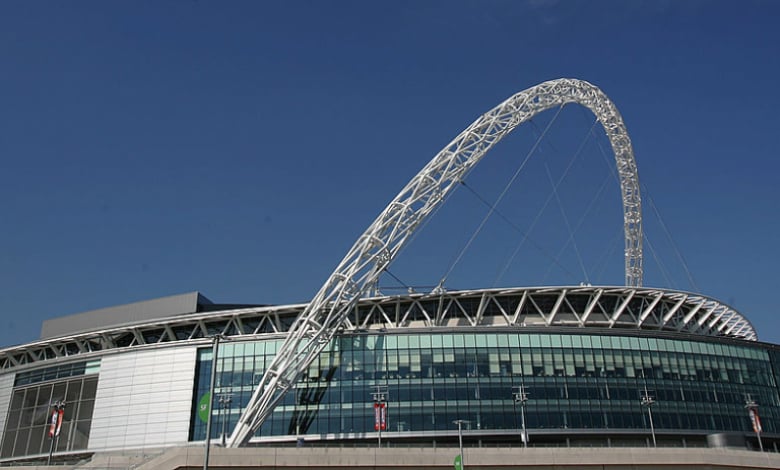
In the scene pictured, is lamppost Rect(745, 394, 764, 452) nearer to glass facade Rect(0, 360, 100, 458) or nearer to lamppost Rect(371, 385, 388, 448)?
lamppost Rect(371, 385, 388, 448)

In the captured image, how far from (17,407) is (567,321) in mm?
62114

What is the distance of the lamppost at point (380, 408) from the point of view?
56781mm

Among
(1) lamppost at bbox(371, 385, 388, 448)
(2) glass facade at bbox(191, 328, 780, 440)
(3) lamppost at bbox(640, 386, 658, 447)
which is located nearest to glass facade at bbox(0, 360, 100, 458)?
(2) glass facade at bbox(191, 328, 780, 440)

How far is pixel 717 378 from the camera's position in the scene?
69.6m

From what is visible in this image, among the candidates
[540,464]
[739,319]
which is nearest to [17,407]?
[540,464]

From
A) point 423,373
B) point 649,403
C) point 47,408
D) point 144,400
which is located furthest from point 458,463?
point 47,408

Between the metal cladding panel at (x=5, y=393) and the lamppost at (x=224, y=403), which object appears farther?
the metal cladding panel at (x=5, y=393)

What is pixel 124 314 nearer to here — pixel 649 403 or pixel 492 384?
pixel 492 384

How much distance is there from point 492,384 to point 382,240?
1726 centimetres

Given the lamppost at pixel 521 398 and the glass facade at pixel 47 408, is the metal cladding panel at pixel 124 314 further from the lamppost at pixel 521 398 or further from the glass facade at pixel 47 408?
the lamppost at pixel 521 398

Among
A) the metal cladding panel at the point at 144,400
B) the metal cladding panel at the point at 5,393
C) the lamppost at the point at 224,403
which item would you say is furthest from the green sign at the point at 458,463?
the metal cladding panel at the point at 5,393

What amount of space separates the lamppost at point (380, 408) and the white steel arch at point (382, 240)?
666 cm

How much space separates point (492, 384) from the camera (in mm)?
64438

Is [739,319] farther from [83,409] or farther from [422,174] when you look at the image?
[83,409]
